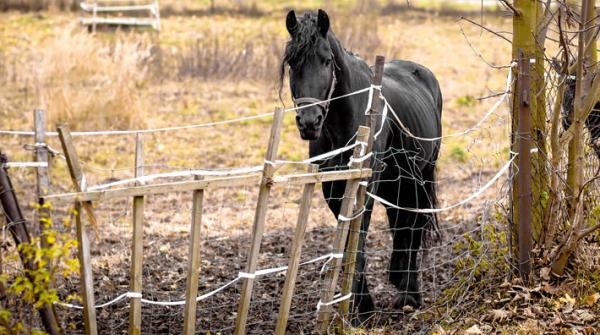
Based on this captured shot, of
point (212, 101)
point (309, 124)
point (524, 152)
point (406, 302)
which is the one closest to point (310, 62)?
point (309, 124)

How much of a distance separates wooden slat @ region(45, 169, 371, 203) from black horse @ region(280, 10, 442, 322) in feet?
1.39

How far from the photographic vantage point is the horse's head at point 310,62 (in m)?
5.93

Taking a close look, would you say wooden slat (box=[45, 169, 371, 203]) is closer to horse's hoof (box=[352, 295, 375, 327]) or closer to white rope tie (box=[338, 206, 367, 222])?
white rope tie (box=[338, 206, 367, 222])

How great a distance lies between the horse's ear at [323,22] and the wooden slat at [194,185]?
113 centimetres

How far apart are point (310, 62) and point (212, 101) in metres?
10.7

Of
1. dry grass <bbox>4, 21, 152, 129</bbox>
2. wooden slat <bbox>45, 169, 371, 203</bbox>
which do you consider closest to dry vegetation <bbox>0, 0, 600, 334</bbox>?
dry grass <bbox>4, 21, 152, 129</bbox>

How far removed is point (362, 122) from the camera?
21.9ft

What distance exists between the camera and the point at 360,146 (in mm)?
5703

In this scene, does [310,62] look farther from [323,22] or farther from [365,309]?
[365,309]

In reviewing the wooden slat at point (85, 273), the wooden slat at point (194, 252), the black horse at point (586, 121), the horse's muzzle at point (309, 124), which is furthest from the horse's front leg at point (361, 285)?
the wooden slat at point (85, 273)

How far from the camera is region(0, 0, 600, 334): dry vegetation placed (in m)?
7.99

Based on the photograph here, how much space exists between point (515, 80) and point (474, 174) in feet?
22.2

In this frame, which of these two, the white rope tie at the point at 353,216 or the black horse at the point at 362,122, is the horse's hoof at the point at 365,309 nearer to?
the black horse at the point at 362,122

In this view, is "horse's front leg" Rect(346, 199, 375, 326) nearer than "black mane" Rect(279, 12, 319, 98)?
No
